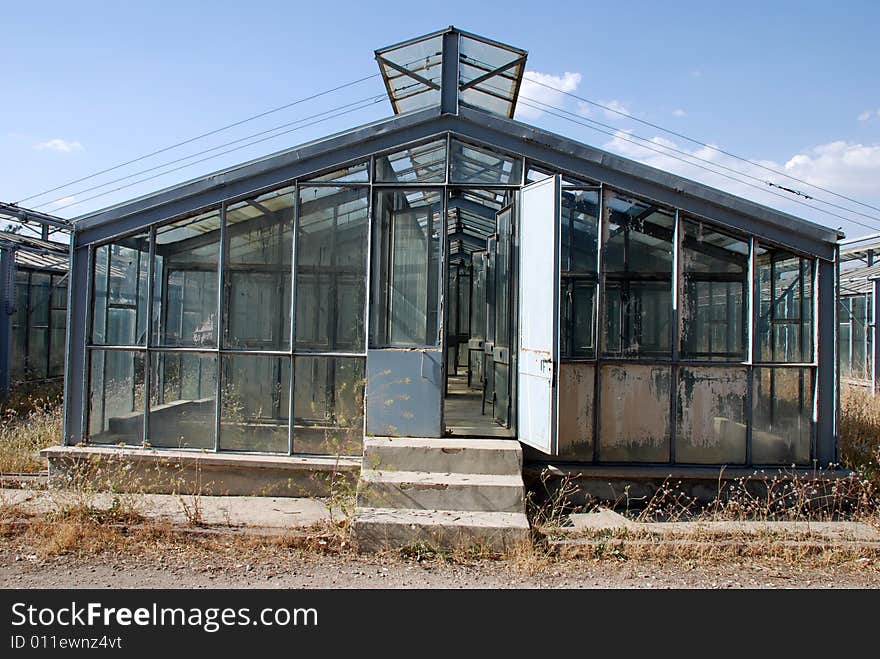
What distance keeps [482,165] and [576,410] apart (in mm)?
3037

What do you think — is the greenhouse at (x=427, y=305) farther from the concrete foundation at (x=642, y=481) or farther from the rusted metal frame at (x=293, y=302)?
the concrete foundation at (x=642, y=481)

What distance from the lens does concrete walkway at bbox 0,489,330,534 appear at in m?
6.82

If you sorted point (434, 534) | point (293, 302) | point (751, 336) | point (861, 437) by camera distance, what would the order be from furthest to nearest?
point (861, 437) → point (293, 302) → point (751, 336) → point (434, 534)

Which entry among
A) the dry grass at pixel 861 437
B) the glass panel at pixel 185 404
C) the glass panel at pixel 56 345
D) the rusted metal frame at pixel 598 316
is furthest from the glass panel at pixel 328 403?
the glass panel at pixel 56 345

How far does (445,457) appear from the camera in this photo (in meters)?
7.20

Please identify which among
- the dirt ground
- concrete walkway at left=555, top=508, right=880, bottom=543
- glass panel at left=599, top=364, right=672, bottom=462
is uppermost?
glass panel at left=599, top=364, right=672, bottom=462

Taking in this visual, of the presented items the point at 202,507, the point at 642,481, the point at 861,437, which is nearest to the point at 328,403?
the point at 202,507

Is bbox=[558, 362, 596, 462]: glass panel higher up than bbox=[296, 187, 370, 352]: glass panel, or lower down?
lower down

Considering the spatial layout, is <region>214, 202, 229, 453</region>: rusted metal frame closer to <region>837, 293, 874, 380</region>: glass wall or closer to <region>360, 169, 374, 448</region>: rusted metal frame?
<region>360, 169, 374, 448</region>: rusted metal frame

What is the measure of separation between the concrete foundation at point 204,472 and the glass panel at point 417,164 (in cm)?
331

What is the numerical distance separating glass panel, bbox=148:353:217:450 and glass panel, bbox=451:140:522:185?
11.8 ft

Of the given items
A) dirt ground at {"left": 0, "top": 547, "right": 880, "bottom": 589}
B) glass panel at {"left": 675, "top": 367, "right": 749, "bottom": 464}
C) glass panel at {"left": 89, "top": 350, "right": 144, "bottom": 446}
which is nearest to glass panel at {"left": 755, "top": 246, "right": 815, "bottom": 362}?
glass panel at {"left": 675, "top": 367, "right": 749, "bottom": 464}

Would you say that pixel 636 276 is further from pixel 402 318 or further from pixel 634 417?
pixel 402 318

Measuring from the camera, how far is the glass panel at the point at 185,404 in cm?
795
